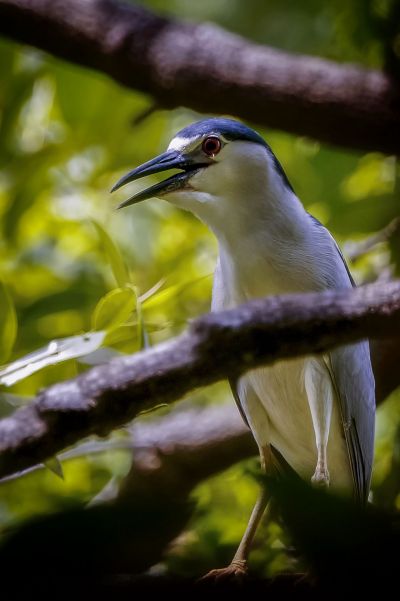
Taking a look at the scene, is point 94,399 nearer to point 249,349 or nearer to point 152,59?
point 249,349

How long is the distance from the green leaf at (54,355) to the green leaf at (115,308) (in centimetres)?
11

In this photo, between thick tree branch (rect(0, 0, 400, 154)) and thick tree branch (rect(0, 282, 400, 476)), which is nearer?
thick tree branch (rect(0, 282, 400, 476))

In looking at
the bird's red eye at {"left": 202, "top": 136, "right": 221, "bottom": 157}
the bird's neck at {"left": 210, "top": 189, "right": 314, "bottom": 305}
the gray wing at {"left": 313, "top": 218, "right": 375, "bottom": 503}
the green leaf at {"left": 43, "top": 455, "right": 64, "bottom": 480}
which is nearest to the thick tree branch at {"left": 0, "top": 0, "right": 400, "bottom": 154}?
the bird's red eye at {"left": 202, "top": 136, "right": 221, "bottom": 157}

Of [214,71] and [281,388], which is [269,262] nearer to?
[281,388]

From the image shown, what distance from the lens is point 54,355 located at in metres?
1.65

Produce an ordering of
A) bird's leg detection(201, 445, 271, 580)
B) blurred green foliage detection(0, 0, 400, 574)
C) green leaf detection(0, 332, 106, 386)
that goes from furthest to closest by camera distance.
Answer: blurred green foliage detection(0, 0, 400, 574)
bird's leg detection(201, 445, 271, 580)
green leaf detection(0, 332, 106, 386)

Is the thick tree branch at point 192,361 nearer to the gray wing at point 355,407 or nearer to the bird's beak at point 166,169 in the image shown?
the bird's beak at point 166,169

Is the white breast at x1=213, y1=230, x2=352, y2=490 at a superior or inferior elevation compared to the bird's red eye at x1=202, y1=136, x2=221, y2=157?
inferior

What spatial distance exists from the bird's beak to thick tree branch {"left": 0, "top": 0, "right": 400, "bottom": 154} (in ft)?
0.59

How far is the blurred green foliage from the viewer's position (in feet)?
8.23

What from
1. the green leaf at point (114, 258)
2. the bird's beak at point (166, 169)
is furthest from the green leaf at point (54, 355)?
the bird's beak at point (166, 169)

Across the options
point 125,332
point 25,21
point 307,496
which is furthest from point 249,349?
point 25,21

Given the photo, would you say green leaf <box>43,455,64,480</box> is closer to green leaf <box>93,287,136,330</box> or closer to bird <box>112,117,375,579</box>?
green leaf <box>93,287,136,330</box>

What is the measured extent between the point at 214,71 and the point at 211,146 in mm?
215
